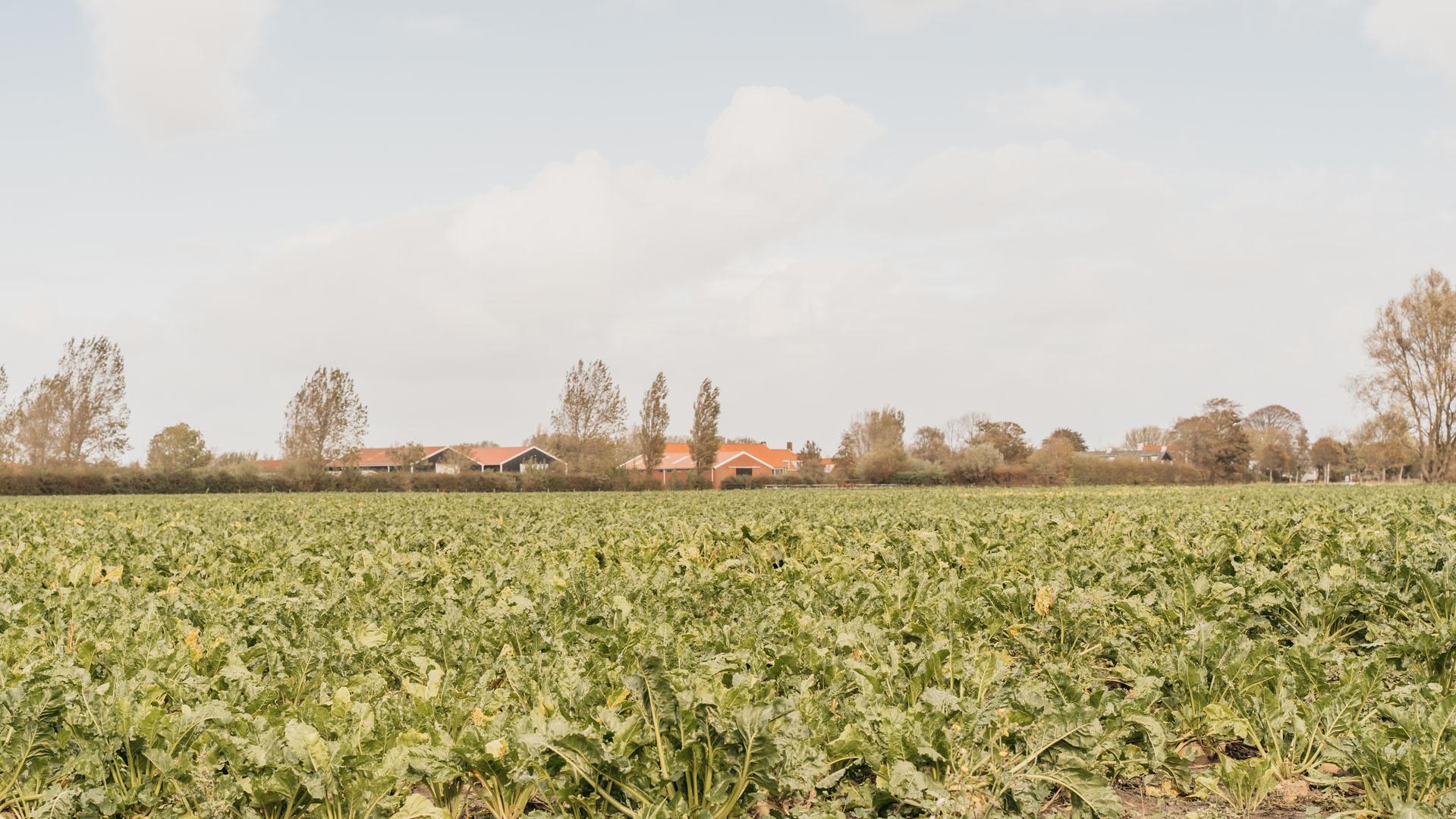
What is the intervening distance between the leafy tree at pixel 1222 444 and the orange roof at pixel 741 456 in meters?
45.1

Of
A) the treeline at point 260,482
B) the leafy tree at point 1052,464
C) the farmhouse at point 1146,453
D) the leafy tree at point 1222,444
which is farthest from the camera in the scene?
the farmhouse at point 1146,453

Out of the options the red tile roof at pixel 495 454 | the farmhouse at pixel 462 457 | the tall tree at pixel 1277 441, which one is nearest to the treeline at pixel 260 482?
the farmhouse at pixel 462 457

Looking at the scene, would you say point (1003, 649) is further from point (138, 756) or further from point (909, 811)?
point (138, 756)

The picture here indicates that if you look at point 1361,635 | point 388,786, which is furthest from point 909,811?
point 1361,635

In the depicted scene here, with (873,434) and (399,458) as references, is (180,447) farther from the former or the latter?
(873,434)

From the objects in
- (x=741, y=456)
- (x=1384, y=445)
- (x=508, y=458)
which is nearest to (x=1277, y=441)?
(x=1384, y=445)

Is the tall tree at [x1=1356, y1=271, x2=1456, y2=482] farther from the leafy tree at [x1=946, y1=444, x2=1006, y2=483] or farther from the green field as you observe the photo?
A: the green field

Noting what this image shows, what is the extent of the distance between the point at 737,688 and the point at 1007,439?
102 meters

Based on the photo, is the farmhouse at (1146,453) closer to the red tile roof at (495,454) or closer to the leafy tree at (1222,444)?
the leafy tree at (1222,444)

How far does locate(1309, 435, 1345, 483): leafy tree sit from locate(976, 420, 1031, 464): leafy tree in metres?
39.6

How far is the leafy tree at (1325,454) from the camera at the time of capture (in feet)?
363

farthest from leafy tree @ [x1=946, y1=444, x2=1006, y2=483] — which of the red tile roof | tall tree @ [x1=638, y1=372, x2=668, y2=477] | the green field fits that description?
the green field

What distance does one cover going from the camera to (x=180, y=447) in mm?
82438

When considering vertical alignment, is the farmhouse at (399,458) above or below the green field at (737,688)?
above
